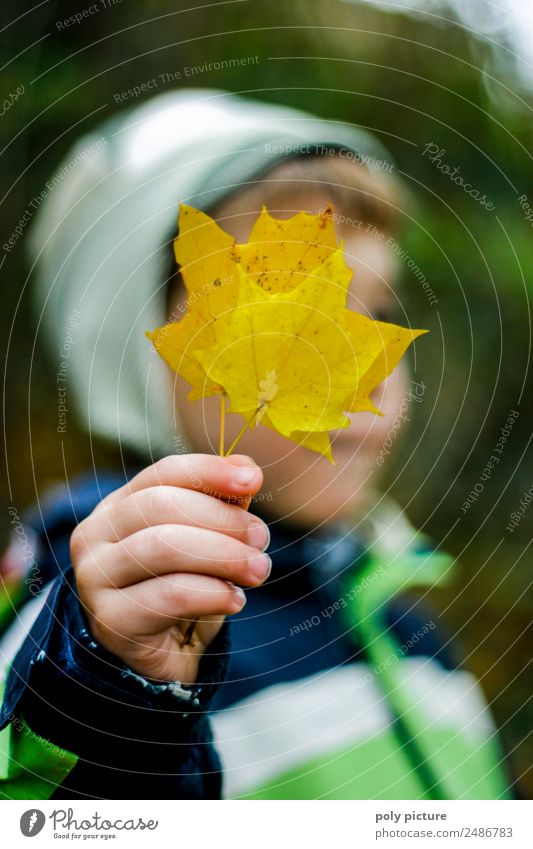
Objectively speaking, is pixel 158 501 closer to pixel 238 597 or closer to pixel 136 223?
pixel 238 597

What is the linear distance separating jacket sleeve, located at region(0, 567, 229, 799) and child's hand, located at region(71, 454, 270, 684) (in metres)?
0.02

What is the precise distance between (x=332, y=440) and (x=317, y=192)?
169 millimetres

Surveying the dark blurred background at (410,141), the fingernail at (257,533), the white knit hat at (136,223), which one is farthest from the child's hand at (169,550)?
the dark blurred background at (410,141)

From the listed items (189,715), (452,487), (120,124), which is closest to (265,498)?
(189,715)

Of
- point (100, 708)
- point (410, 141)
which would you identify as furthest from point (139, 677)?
point (410, 141)

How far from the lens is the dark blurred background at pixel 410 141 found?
612 mm

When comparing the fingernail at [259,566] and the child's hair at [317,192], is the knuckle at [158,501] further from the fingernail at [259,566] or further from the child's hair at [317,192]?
the child's hair at [317,192]

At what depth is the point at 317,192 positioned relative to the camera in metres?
0.48

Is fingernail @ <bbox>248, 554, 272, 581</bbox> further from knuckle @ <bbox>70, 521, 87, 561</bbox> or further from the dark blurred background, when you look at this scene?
the dark blurred background

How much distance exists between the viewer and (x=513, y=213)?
0.67 metres

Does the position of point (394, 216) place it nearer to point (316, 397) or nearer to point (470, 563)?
point (316, 397)

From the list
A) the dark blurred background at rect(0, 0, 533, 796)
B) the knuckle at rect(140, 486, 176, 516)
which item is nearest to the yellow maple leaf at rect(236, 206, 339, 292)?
the knuckle at rect(140, 486, 176, 516)

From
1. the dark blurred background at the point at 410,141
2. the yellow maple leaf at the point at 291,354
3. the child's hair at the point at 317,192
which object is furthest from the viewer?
the dark blurred background at the point at 410,141
